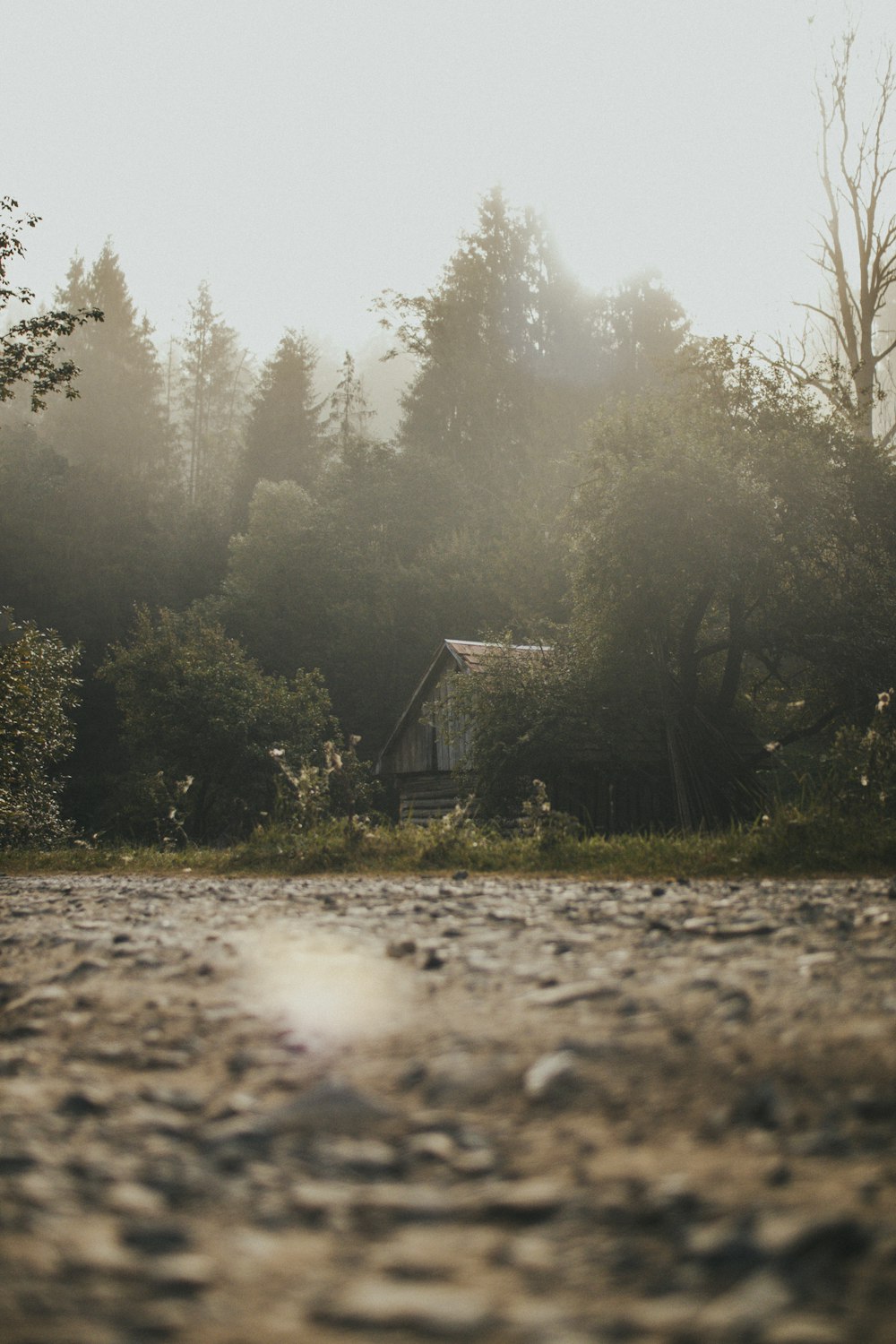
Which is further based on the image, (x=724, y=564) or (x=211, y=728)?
(x=211, y=728)

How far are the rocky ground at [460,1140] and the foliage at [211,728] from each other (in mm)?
25577

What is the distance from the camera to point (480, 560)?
40.9 meters

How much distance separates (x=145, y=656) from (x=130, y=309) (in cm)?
3822

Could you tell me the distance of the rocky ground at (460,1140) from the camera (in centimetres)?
167

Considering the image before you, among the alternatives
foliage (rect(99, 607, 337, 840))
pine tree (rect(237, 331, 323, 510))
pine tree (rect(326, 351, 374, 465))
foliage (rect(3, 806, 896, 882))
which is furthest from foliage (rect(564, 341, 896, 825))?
pine tree (rect(237, 331, 323, 510))

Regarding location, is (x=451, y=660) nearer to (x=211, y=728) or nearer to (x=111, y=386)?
(x=211, y=728)

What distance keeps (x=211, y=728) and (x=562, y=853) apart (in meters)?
22.5

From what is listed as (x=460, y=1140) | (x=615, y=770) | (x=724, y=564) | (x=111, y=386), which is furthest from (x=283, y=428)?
(x=460, y=1140)

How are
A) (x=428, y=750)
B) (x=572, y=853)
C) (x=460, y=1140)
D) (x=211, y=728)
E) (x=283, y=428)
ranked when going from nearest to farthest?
(x=460, y=1140), (x=572, y=853), (x=211, y=728), (x=428, y=750), (x=283, y=428)

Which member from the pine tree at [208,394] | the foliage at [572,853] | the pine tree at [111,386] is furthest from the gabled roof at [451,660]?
the pine tree at [208,394]

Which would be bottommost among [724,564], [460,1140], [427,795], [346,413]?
[427,795]

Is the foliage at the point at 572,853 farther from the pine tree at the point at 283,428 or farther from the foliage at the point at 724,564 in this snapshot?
the pine tree at the point at 283,428

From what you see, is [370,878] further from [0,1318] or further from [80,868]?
[0,1318]

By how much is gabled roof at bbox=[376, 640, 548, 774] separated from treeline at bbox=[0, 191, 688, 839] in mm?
2581
